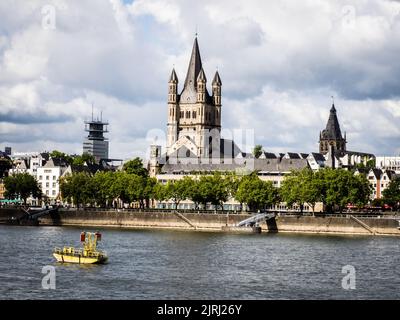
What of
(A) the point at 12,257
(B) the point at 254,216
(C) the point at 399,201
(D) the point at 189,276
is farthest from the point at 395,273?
(C) the point at 399,201

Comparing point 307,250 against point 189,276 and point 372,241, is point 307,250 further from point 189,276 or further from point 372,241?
point 189,276

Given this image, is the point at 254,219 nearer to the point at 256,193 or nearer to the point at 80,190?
the point at 256,193

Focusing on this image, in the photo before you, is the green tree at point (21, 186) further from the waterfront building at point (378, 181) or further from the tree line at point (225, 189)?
the waterfront building at point (378, 181)

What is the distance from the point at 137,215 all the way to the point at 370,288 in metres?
84.8

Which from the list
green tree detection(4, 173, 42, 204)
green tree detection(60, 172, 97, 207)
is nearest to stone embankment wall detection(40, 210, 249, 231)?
green tree detection(60, 172, 97, 207)

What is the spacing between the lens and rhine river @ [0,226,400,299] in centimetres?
6331

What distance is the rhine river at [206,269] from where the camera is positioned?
208 ft

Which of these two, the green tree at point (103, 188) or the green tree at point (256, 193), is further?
the green tree at point (103, 188)

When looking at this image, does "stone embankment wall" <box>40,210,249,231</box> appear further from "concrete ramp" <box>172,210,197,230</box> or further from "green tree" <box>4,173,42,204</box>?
"green tree" <box>4,173,42,204</box>

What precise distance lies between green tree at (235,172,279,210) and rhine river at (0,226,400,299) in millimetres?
36951

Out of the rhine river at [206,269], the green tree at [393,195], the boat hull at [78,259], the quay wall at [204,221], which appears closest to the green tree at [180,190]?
the quay wall at [204,221]

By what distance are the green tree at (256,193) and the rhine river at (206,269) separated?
3695cm

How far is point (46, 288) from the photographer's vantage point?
63469 mm

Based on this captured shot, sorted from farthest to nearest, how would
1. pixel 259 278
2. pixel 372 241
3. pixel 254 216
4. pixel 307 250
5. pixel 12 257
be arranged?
pixel 254 216 → pixel 372 241 → pixel 307 250 → pixel 12 257 → pixel 259 278
